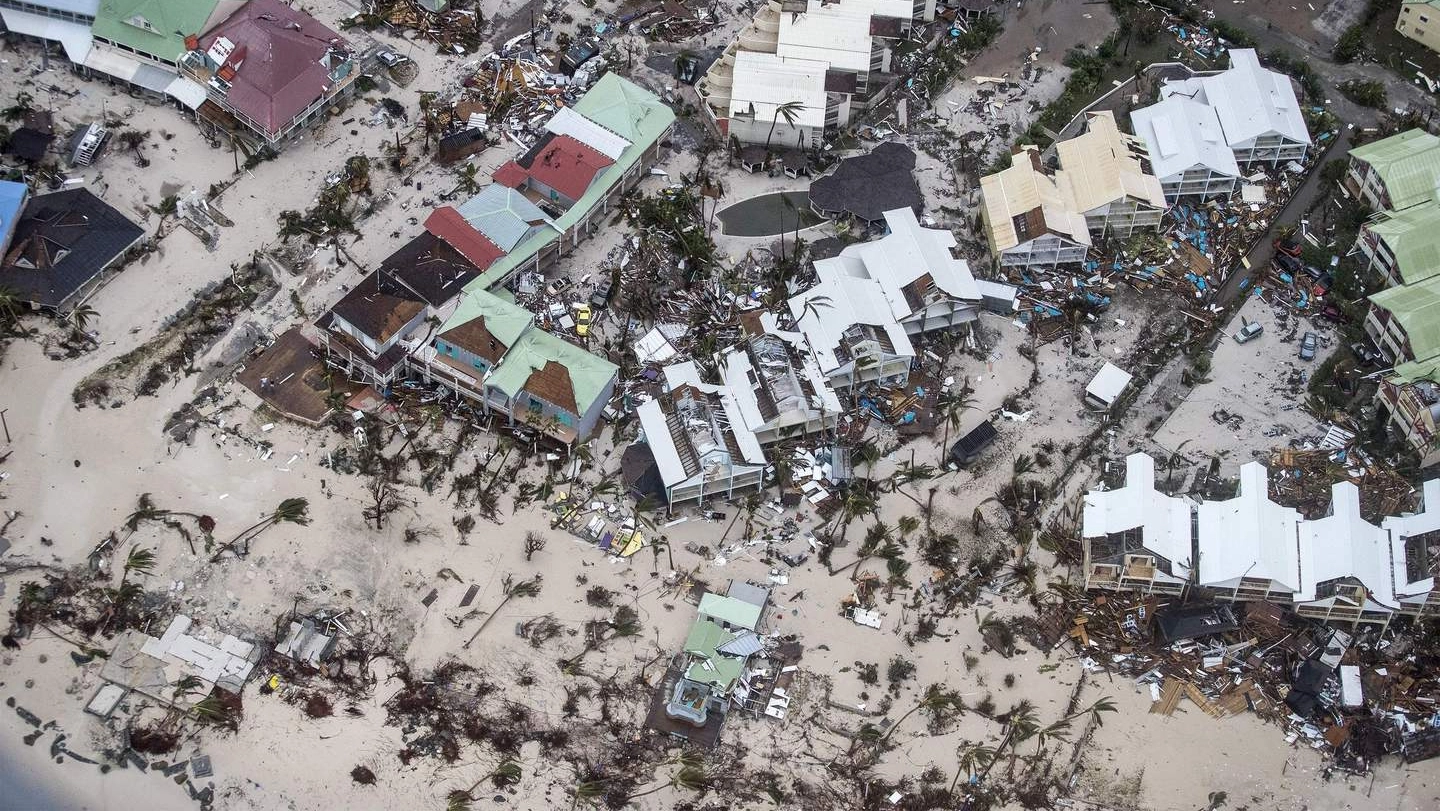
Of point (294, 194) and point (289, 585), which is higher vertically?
point (294, 194)

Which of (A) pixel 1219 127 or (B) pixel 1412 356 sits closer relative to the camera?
(B) pixel 1412 356

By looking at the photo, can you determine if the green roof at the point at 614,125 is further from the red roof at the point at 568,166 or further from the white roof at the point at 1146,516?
the white roof at the point at 1146,516

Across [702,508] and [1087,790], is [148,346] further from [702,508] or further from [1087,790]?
[1087,790]

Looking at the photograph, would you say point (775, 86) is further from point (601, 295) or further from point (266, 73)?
point (266, 73)

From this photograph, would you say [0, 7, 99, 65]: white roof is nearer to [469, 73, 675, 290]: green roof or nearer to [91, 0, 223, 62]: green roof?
[91, 0, 223, 62]: green roof

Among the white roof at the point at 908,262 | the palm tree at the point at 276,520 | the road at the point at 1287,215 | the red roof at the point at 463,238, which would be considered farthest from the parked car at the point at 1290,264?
the palm tree at the point at 276,520

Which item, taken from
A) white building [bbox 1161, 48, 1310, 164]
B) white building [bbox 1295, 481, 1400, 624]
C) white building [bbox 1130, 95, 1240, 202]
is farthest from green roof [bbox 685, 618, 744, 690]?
white building [bbox 1161, 48, 1310, 164]

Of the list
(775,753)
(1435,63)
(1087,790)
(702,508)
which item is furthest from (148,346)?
(1435,63)

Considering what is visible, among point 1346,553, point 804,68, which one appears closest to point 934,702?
point 1346,553
